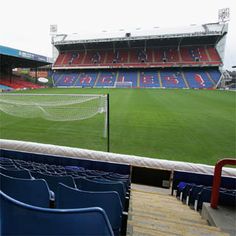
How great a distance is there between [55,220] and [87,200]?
634 millimetres

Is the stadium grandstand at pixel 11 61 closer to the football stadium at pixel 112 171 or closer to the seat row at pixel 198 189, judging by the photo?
the football stadium at pixel 112 171

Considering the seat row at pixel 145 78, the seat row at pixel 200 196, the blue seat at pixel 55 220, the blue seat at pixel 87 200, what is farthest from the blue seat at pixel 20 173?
the seat row at pixel 145 78

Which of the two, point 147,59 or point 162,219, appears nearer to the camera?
point 162,219

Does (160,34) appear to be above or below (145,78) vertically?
above

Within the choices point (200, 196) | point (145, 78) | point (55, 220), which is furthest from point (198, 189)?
point (145, 78)

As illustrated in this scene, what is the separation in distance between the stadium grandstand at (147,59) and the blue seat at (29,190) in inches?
1672

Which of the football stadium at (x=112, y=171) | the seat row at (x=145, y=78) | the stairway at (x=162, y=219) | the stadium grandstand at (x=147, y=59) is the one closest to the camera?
the football stadium at (x=112, y=171)

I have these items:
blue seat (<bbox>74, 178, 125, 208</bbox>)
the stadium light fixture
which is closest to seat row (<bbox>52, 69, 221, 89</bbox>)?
the stadium light fixture

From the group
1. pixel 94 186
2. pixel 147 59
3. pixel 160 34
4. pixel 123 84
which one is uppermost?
pixel 160 34

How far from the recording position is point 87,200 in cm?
164

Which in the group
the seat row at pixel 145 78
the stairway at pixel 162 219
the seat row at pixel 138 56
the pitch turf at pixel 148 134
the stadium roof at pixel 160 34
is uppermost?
the stadium roof at pixel 160 34

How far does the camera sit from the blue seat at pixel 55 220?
3.35 ft

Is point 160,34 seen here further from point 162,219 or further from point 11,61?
point 162,219

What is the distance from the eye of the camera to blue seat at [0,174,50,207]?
1779mm
